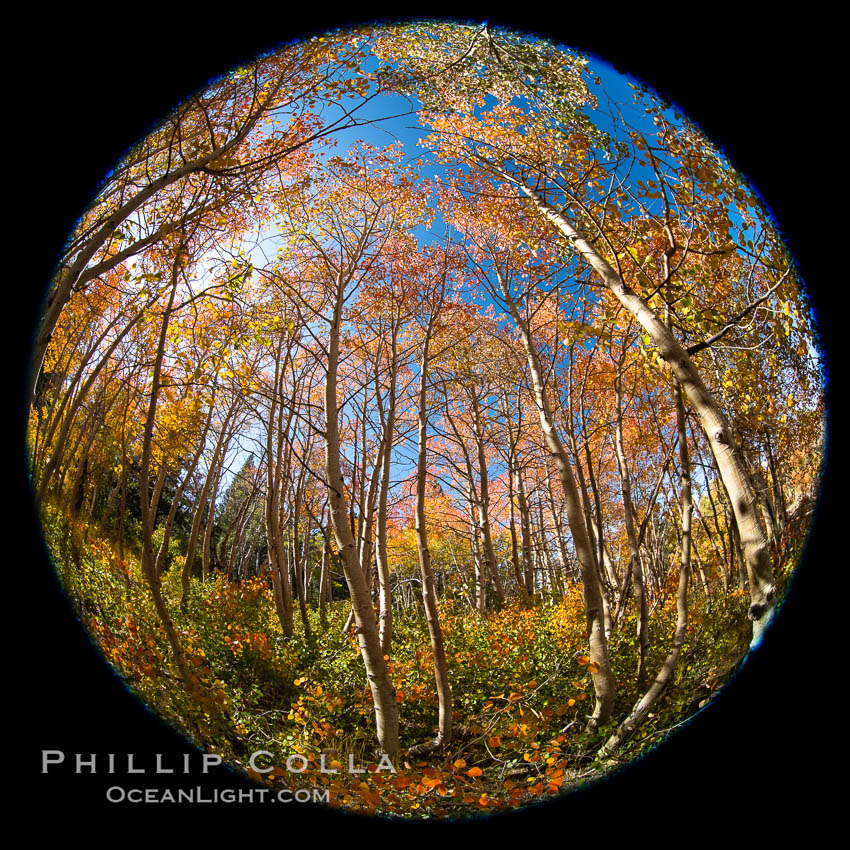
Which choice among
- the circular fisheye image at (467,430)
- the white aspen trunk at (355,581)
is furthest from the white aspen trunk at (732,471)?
the white aspen trunk at (355,581)

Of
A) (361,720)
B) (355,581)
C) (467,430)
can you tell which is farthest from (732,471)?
(355,581)

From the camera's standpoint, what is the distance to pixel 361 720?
204 centimetres

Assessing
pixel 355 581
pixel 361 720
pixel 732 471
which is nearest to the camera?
Result: pixel 732 471

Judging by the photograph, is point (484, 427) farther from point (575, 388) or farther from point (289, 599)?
point (289, 599)

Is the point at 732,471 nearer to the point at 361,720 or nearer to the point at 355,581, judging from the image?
the point at 361,720

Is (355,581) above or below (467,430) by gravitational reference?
below

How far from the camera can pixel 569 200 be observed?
8.25ft

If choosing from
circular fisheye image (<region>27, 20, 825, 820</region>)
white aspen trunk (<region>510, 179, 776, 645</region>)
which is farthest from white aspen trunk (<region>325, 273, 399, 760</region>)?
white aspen trunk (<region>510, 179, 776, 645</region>)

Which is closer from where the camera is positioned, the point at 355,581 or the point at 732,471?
the point at 732,471

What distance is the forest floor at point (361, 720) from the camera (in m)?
1.44

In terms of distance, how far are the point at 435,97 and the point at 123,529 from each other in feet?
8.51

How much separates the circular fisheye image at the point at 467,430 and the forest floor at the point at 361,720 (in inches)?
0.4

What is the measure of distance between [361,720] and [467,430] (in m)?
1.87

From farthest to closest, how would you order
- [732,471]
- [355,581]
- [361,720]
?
1. [355,581]
2. [361,720]
3. [732,471]
